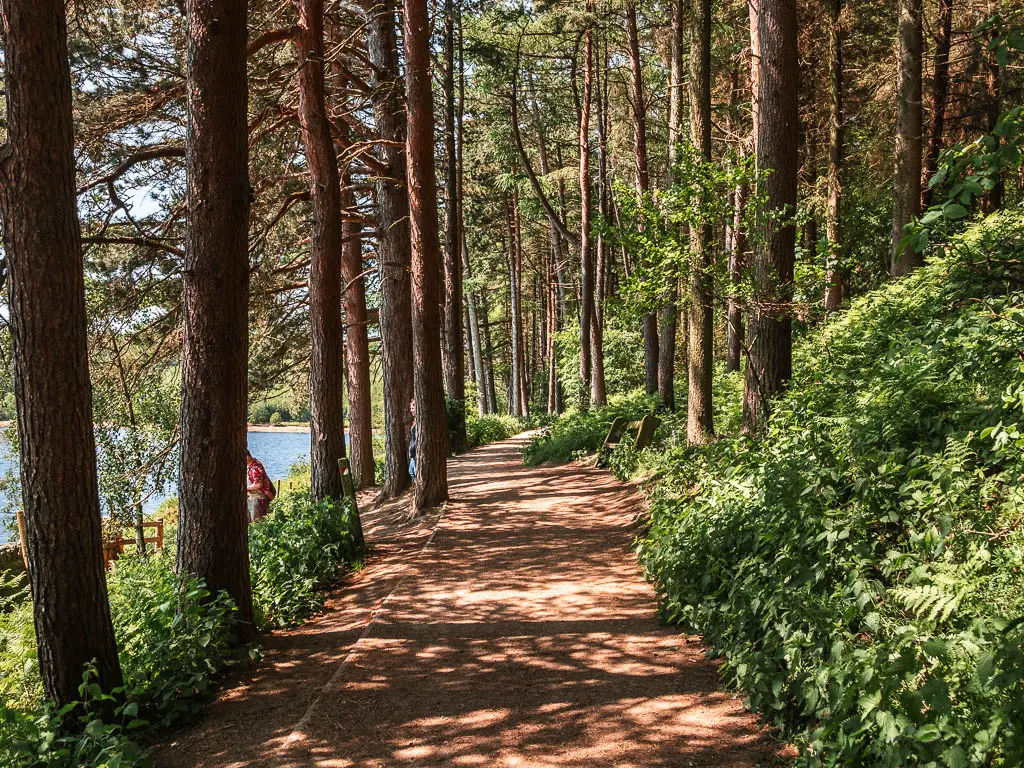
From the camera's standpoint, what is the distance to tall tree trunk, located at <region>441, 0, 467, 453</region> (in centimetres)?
1784

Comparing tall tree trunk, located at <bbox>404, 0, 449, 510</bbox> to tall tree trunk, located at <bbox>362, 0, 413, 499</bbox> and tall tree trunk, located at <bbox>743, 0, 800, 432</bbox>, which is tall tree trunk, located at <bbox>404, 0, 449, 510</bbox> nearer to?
tall tree trunk, located at <bbox>362, 0, 413, 499</bbox>

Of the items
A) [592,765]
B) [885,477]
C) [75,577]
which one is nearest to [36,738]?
[75,577]

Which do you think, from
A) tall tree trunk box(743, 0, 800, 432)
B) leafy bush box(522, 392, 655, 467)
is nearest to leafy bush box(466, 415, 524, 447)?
leafy bush box(522, 392, 655, 467)

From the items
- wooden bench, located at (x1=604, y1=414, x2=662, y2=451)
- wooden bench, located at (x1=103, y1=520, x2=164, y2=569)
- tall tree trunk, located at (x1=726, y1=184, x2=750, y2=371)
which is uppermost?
tall tree trunk, located at (x1=726, y1=184, x2=750, y2=371)

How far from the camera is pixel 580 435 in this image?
18.0m

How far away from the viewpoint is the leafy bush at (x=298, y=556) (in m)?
7.23

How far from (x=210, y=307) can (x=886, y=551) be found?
5338mm

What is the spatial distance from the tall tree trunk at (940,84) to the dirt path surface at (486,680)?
11.6 m

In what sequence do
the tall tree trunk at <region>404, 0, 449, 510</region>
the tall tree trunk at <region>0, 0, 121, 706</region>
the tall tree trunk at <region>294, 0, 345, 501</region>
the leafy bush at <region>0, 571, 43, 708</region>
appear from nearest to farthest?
the tall tree trunk at <region>0, 0, 121, 706</region>
the leafy bush at <region>0, 571, 43, 708</region>
the tall tree trunk at <region>294, 0, 345, 501</region>
the tall tree trunk at <region>404, 0, 449, 510</region>

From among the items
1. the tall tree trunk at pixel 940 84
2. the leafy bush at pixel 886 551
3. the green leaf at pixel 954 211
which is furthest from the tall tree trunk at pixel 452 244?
the green leaf at pixel 954 211

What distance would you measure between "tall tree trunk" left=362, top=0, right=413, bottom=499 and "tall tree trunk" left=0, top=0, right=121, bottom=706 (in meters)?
8.55

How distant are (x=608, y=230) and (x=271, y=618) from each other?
6.16m

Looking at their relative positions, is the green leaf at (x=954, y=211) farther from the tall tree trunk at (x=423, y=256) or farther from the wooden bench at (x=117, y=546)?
the wooden bench at (x=117, y=546)

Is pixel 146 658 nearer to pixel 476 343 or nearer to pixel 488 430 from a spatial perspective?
pixel 488 430
